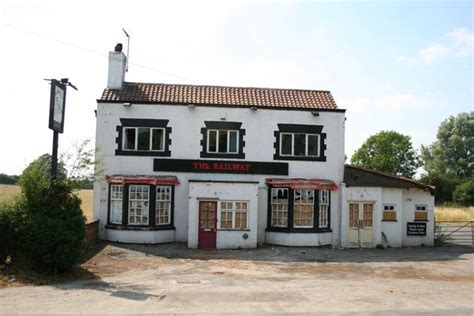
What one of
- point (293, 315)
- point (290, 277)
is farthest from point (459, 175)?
point (293, 315)

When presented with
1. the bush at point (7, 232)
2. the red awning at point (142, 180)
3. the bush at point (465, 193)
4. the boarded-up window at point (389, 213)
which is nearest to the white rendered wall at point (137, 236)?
the red awning at point (142, 180)

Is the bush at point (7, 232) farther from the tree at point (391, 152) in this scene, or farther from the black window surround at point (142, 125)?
the tree at point (391, 152)

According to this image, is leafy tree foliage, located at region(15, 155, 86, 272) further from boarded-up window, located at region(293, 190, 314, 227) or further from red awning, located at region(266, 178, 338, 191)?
boarded-up window, located at region(293, 190, 314, 227)

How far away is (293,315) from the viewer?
396 inches

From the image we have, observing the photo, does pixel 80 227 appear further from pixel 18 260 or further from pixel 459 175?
pixel 459 175

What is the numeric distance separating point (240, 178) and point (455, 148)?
177 ft

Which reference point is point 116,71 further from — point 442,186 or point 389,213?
point 442,186

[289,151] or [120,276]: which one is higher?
[289,151]

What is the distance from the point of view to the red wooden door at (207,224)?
2105 cm

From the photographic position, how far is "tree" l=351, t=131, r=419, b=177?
70062mm

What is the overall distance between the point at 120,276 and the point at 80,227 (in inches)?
73.5

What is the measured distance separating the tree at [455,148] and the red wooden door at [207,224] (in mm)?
52427

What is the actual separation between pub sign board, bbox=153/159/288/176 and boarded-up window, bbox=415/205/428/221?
6.63m

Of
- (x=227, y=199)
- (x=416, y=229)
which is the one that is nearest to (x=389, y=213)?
(x=416, y=229)
